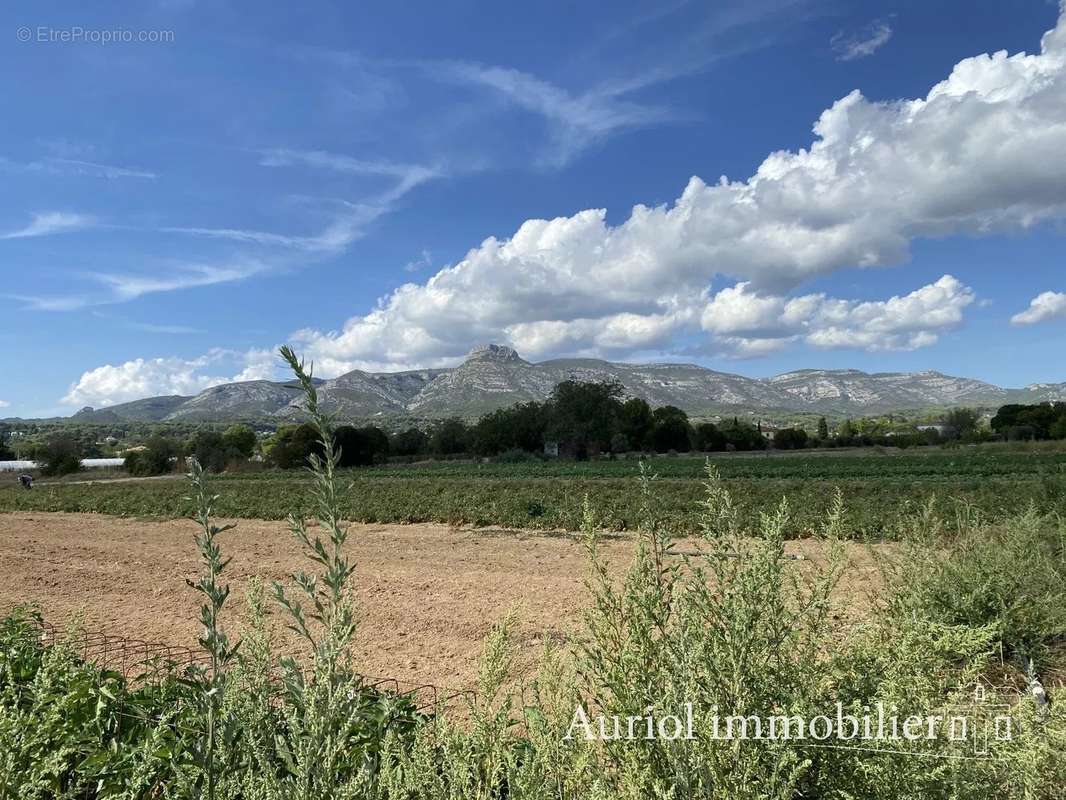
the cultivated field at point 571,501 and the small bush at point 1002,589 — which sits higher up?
the small bush at point 1002,589

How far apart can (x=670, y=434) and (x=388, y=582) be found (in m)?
88.7

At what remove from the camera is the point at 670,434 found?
3858 inches

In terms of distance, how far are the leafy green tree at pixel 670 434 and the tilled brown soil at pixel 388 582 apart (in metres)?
76.9

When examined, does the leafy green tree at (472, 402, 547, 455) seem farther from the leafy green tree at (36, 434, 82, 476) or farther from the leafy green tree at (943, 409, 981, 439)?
the leafy green tree at (943, 409, 981, 439)

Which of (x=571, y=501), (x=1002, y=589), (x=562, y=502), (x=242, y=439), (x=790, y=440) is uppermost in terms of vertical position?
(x=1002, y=589)

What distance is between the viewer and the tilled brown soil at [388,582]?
820 cm

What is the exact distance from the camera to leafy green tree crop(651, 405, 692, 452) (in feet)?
317

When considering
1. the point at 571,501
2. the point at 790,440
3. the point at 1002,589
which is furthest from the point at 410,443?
the point at 1002,589

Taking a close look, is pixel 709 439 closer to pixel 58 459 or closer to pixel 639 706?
pixel 58 459

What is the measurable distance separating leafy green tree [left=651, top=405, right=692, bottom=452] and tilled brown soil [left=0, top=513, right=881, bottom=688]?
7688 centimetres

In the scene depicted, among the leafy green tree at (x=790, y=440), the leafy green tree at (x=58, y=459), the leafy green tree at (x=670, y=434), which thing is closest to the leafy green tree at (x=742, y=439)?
the leafy green tree at (x=790, y=440)

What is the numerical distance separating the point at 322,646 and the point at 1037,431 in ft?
Answer: 376

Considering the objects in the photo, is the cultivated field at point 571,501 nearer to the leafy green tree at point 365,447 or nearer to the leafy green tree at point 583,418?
the leafy green tree at point 365,447

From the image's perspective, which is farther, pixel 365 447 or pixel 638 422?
pixel 638 422
